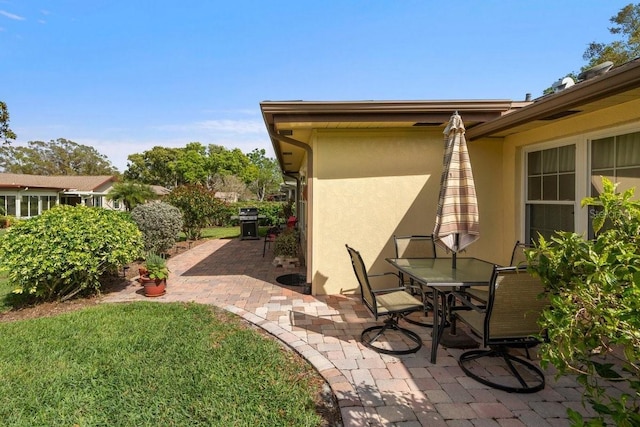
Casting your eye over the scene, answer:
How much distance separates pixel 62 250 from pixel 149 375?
11.5ft

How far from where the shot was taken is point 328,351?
383 cm

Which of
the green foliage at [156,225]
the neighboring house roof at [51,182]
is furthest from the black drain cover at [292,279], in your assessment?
the neighboring house roof at [51,182]

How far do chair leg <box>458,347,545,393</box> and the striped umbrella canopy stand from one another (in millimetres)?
1184

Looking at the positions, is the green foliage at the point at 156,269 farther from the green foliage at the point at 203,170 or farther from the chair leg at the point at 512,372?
the green foliage at the point at 203,170

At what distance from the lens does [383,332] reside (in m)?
4.17

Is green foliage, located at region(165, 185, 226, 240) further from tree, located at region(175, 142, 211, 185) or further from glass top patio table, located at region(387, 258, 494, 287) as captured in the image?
tree, located at region(175, 142, 211, 185)

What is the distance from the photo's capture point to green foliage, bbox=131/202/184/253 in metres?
9.66

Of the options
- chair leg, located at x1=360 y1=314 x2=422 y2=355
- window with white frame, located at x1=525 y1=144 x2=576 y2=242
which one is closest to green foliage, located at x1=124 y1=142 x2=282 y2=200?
window with white frame, located at x1=525 y1=144 x2=576 y2=242

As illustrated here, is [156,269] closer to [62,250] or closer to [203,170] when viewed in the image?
[62,250]

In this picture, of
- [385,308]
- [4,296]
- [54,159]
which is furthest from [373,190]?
[54,159]

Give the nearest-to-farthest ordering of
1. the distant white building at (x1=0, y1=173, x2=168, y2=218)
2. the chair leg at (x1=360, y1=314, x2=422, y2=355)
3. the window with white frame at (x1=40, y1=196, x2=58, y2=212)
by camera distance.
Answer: the chair leg at (x1=360, y1=314, x2=422, y2=355)
the distant white building at (x1=0, y1=173, x2=168, y2=218)
the window with white frame at (x1=40, y1=196, x2=58, y2=212)

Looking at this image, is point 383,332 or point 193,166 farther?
point 193,166

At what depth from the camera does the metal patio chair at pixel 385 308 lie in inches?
149

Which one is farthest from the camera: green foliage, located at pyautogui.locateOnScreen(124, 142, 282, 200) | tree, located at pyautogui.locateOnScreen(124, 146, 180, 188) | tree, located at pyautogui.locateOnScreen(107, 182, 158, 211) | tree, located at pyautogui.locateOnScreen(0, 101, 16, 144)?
tree, located at pyautogui.locateOnScreen(124, 146, 180, 188)
